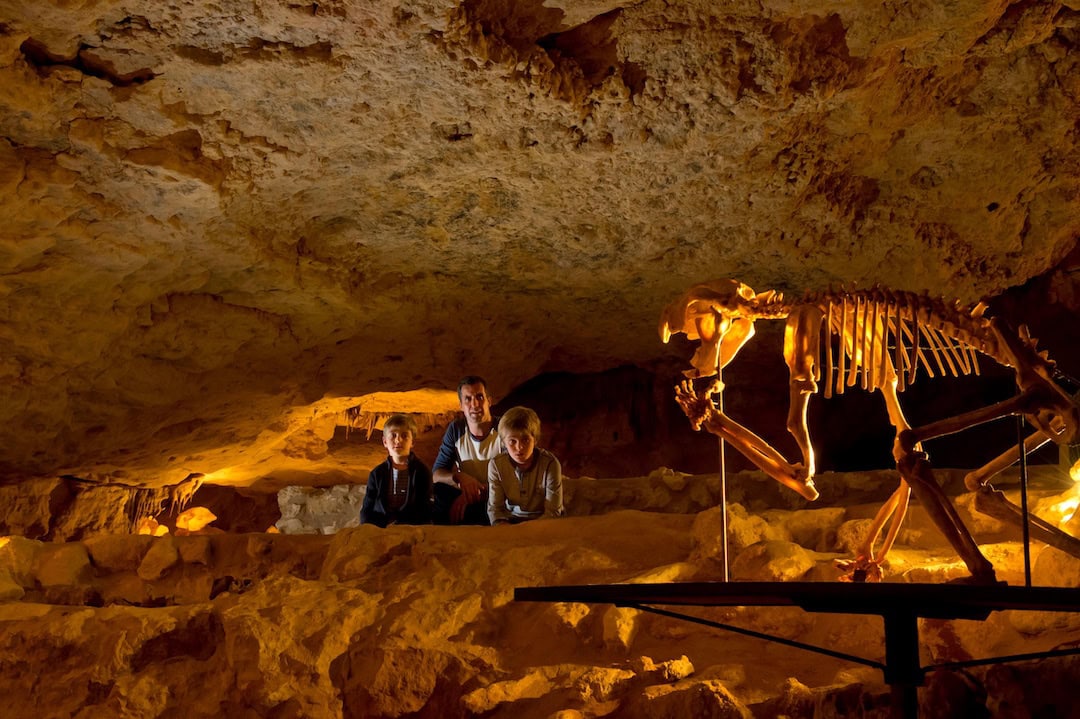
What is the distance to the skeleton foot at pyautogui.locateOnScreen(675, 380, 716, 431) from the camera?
400 cm

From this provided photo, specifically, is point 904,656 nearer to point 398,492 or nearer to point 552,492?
point 552,492

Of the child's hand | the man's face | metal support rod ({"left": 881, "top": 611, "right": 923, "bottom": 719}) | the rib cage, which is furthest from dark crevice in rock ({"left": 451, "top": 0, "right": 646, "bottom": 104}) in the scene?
metal support rod ({"left": 881, "top": 611, "right": 923, "bottom": 719})

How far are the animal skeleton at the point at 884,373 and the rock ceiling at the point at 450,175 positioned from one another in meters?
1.42

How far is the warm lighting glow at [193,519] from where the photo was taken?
11117mm

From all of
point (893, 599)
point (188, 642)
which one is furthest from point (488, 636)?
point (893, 599)

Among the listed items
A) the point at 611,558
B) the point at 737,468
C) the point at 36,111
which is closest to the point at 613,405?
the point at 737,468

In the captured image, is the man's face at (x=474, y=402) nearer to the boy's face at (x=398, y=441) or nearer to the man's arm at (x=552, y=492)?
the boy's face at (x=398, y=441)

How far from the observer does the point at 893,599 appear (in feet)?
6.73

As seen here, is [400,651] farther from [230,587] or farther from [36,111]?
[36,111]

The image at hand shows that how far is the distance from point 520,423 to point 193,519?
23.9 ft

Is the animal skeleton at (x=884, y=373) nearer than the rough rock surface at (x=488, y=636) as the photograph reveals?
Yes

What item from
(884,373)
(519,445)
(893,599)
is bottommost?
(893,599)

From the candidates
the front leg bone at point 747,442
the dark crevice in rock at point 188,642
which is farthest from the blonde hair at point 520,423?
the dark crevice in rock at point 188,642

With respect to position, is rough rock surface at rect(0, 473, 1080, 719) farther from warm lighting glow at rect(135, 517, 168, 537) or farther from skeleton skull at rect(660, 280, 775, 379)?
warm lighting glow at rect(135, 517, 168, 537)
